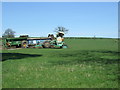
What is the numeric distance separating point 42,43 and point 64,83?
3047cm

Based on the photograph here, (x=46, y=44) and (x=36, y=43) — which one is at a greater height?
(x=36, y=43)

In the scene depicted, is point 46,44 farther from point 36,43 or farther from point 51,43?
point 36,43

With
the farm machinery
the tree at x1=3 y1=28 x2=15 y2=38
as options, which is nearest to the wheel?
the farm machinery

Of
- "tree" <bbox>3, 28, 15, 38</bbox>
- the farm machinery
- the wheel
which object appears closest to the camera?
the farm machinery

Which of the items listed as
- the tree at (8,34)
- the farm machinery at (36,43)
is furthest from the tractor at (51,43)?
the tree at (8,34)

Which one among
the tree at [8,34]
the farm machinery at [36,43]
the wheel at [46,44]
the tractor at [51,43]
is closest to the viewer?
the tractor at [51,43]

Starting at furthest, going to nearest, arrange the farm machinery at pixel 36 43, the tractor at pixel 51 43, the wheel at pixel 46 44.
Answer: the wheel at pixel 46 44 < the farm machinery at pixel 36 43 < the tractor at pixel 51 43

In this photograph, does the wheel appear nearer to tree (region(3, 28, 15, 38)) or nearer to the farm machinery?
the farm machinery

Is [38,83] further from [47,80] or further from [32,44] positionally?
[32,44]

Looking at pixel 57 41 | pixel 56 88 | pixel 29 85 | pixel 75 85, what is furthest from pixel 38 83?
pixel 57 41

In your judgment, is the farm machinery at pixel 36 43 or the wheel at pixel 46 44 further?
the wheel at pixel 46 44

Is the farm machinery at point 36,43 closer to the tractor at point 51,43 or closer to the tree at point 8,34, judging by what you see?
the tractor at point 51,43

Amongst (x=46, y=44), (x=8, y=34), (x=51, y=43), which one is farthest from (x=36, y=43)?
(x=8, y=34)

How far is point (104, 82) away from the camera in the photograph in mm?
6965
